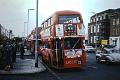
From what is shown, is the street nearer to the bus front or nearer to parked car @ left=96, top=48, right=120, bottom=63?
the bus front

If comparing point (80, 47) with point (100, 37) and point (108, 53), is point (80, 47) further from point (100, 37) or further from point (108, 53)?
point (100, 37)

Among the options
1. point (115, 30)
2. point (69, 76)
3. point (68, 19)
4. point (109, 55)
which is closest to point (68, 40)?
point (68, 19)

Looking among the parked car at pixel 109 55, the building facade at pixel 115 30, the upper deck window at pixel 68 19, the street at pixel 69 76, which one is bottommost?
the street at pixel 69 76

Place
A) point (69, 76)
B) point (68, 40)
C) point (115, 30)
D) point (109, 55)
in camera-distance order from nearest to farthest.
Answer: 1. point (69, 76)
2. point (68, 40)
3. point (109, 55)
4. point (115, 30)

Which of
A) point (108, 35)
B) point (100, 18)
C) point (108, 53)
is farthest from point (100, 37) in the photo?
point (108, 53)

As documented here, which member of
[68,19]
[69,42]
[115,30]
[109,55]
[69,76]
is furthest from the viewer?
[115,30]

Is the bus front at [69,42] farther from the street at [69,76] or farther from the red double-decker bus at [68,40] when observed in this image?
the street at [69,76]

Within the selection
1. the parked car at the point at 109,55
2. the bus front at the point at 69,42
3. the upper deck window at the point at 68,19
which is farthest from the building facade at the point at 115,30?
the bus front at the point at 69,42

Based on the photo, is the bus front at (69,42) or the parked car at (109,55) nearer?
the bus front at (69,42)

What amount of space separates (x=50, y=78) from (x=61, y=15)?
20.9 ft

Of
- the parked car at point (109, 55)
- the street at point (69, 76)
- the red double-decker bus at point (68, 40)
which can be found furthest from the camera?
the parked car at point (109, 55)

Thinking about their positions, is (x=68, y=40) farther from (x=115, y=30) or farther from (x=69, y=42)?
(x=115, y=30)

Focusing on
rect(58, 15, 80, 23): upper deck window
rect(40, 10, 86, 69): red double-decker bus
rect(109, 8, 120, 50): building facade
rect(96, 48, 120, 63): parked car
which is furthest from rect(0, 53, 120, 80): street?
rect(109, 8, 120, 50): building facade

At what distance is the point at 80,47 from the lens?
24.8m
